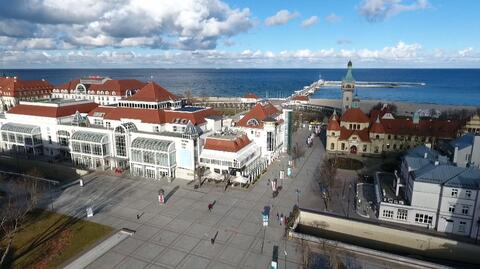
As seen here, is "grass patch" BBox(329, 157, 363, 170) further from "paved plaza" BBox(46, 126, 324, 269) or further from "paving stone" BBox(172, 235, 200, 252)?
"paving stone" BBox(172, 235, 200, 252)

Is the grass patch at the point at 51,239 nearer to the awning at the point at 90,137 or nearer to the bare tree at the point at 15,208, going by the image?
the bare tree at the point at 15,208

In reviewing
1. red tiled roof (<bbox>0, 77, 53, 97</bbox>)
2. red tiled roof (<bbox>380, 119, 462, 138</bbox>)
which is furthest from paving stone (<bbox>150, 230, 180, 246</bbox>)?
red tiled roof (<bbox>0, 77, 53, 97</bbox>)

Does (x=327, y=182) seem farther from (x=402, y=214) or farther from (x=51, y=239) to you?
(x=51, y=239)

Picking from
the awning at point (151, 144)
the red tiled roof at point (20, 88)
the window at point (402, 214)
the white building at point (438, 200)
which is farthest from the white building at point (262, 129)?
the red tiled roof at point (20, 88)

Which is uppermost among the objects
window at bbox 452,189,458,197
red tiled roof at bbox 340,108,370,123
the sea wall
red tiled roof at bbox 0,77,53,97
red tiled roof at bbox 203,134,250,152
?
red tiled roof at bbox 0,77,53,97

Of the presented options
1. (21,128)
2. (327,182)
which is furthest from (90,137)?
(327,182)

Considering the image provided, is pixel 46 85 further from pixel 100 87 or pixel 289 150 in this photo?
pixel 289 150
